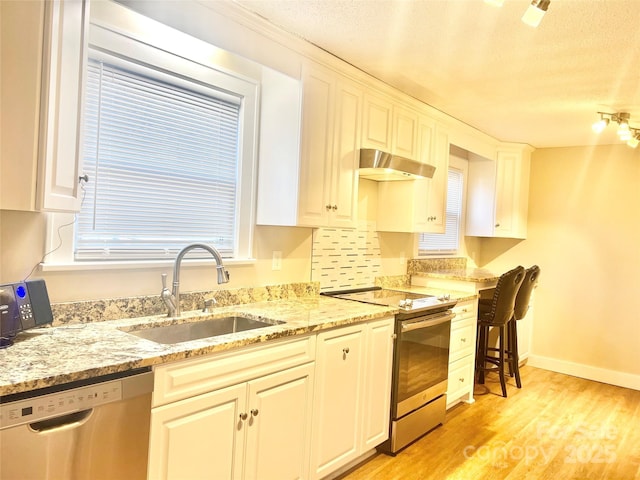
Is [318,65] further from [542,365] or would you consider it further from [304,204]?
[542,365]

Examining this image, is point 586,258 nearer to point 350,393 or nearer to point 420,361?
point 420,361

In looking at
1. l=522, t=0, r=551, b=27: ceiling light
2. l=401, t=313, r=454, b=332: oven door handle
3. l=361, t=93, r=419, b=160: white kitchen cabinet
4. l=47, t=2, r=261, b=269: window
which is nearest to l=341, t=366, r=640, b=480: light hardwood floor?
l=401, t=313, r=454, b=332: oven door handle

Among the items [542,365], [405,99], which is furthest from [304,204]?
[542,365]

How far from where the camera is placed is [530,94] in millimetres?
3271

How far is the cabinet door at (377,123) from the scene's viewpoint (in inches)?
121

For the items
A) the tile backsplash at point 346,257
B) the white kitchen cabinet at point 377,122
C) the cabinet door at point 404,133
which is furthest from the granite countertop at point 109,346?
the cabinet door at point 404,133

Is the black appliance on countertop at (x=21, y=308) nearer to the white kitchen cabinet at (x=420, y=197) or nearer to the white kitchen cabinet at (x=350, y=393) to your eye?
the white kitchen cabinet at (x=350, y=393)

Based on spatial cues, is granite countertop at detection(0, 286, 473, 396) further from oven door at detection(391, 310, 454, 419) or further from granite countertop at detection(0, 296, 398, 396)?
oven door at detection(391, 310, 454, 419)

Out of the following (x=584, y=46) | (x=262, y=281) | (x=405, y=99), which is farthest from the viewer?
(x=405, y=99)

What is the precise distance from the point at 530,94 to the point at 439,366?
200cm

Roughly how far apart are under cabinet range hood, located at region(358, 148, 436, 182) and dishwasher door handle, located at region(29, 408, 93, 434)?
6.97 feet

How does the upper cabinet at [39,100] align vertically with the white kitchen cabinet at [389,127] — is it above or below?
below

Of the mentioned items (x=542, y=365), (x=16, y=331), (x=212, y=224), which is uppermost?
(x=212, y=224)

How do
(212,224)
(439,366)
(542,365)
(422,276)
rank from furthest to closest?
(542,365), (422,276), (439,366), (212,224)
